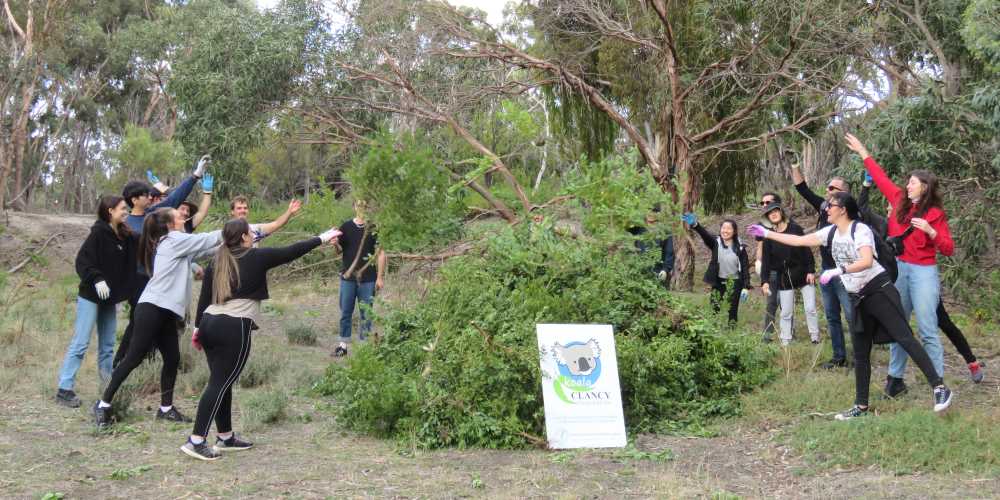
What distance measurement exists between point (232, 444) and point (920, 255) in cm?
522

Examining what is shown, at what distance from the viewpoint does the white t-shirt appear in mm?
6188

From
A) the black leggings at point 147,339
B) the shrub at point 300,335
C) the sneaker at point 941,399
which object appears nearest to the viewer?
the sneaker at point 941,399

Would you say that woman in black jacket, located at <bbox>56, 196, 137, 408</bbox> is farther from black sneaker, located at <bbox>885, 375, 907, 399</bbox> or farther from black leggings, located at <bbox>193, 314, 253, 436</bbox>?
black sneaker, located at <bbox>885, 375, 907, 399</bbox>

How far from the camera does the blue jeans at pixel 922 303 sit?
661 cm

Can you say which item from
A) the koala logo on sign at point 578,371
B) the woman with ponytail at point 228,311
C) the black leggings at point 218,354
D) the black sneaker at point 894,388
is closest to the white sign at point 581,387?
the koala logo on sign at point 578,371

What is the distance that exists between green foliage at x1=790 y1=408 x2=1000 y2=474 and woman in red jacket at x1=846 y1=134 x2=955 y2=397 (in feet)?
2.52

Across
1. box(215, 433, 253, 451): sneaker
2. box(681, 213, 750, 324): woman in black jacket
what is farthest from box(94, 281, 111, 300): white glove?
box(681, 213, 750, 324): woman in black jacket

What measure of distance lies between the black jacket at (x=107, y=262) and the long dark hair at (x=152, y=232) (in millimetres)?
244

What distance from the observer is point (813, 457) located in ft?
18.4

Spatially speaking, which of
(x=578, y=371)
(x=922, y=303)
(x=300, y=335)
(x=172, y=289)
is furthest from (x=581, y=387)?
(x=300, y=335)

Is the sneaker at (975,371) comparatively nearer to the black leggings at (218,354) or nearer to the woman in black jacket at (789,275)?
the woman in black jacket at (789,275)

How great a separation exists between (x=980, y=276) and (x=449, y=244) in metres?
8.41

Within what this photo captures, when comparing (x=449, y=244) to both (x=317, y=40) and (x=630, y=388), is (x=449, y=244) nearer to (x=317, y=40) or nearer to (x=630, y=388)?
(x=630, y=388)

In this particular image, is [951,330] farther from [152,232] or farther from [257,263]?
[152,232]
